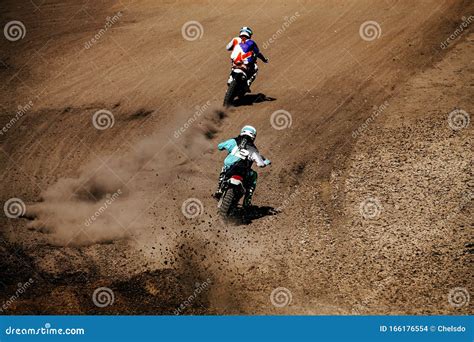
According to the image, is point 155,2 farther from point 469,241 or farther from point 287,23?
point 469,241

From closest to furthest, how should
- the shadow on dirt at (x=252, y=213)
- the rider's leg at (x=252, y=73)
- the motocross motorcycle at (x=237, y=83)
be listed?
the shadow on dirt at (x=252, y=213)
the motocross motorcycle at (x=237, y=83)
the rider's leg at (x=252, y=73)

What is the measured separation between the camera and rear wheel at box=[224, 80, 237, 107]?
17.7 metres

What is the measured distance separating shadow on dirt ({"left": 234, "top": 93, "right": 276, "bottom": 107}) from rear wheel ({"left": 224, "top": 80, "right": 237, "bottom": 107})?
0.35 meters

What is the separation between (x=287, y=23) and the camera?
23.5 meters

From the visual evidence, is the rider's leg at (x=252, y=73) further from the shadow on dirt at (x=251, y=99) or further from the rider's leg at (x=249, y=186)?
the rider's leg at (x=249, y=186)

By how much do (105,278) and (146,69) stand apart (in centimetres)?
1114

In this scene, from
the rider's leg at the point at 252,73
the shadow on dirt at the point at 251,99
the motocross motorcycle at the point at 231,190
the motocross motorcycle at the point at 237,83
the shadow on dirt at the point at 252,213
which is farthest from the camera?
the shadow on dirt at the point at 251,99

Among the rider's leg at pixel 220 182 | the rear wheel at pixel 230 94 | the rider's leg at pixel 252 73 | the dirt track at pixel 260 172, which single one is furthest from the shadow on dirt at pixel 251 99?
the rider's leg at pixel 220 182

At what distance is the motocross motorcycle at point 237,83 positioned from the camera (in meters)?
17.6

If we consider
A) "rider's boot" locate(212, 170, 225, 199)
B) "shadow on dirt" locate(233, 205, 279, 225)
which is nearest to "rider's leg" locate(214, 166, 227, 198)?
"rider's boot" locate(212, 170, 225, 199)

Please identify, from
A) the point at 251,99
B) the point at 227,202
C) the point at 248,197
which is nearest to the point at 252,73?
the point at 251,99

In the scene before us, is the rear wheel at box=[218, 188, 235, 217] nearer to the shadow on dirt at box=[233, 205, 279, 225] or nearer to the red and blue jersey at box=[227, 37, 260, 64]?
the shadow on dirt at box=[233, 205, 279, 225]

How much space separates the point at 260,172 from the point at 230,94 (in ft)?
11.3

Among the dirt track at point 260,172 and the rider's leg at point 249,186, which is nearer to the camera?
the dirt track at point 260,172
